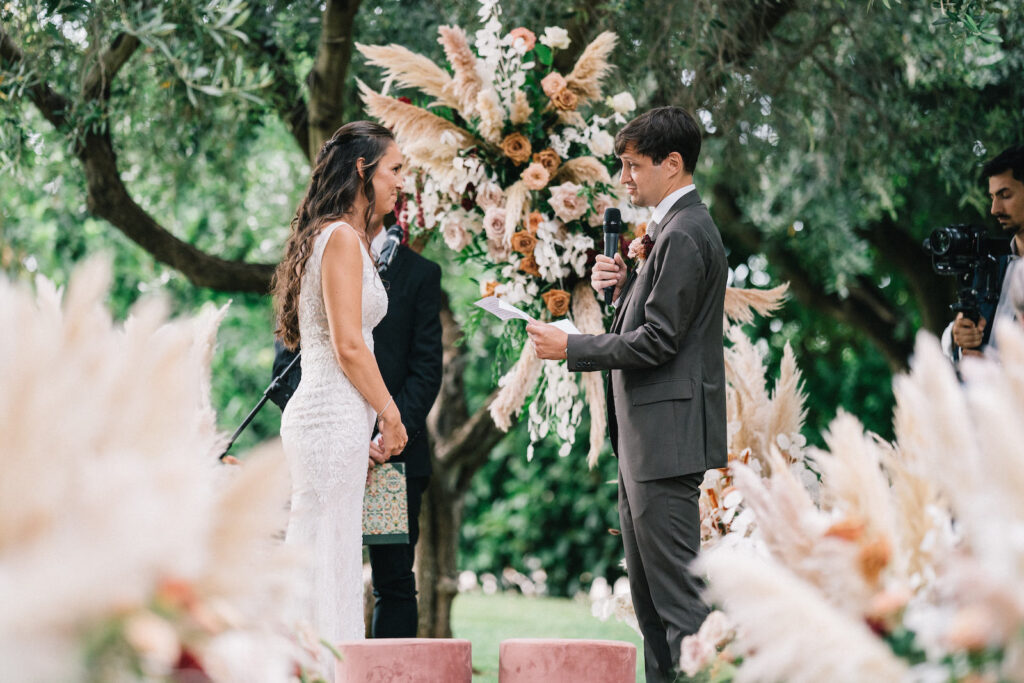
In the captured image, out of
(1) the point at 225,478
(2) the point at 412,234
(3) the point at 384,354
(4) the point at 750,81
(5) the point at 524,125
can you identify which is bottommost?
(1) the point at 225,478

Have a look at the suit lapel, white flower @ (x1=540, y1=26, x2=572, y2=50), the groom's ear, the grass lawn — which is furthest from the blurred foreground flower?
the grass lawn

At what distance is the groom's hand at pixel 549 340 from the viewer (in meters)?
3.40

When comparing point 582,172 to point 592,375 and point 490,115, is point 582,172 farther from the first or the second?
point 592,375

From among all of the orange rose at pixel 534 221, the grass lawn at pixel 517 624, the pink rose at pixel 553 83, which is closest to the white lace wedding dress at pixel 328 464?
the orange rose at pixel 534 221

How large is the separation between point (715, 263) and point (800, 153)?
4326 millimetres

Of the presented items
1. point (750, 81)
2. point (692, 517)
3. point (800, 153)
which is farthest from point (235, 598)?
point (800, 153)

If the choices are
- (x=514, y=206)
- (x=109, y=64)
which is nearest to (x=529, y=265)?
(x=514, y=206)

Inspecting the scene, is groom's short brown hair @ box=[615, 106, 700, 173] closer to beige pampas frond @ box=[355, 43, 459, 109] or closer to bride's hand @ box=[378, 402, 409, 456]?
beige pampas frond @ box=[355, 43, 459, 109]

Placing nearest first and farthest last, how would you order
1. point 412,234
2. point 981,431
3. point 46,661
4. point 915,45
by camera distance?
point 46,661
point 981,431
point 412,234
point 915,45

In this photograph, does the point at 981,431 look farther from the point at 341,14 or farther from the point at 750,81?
the point at 750,81

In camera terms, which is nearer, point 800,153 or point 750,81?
point 750,81

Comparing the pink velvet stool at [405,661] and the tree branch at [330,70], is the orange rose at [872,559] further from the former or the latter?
the tree branch at [330,70]

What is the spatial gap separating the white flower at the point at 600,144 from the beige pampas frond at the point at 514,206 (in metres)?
0.29

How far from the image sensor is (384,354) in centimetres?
410
